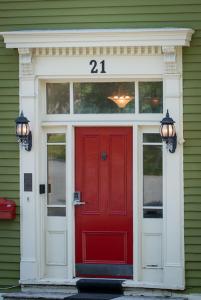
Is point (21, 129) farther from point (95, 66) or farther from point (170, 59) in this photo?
point (170, 59)

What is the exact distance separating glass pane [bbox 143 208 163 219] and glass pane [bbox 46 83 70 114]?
5.93 ft

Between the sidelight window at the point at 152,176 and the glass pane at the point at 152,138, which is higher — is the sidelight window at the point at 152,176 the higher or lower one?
the lower one

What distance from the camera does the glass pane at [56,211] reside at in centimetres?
1134

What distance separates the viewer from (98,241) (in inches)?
444

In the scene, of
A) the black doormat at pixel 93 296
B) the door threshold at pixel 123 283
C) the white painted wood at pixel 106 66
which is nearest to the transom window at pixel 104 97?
the white painted wood at pixel 106 66

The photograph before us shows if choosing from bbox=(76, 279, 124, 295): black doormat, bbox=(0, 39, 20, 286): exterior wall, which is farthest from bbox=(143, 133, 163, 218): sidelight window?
bbox=(0, 39, 20, 286): exterior wall

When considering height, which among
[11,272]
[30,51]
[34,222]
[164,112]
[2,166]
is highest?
[30,51]

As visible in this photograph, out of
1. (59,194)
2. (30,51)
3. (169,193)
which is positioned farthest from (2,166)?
(169,193)

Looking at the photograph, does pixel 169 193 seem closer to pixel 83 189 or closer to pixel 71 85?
pixel 83 189

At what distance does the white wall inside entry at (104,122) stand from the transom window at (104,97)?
5 centimetres

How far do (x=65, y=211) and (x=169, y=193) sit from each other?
5.07 ft

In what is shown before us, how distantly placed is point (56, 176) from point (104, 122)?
106 centimetres

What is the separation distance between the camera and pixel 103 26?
1096 centimetres

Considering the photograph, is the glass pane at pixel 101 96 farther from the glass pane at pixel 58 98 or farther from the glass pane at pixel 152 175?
the glass pane at pixel 152 175
